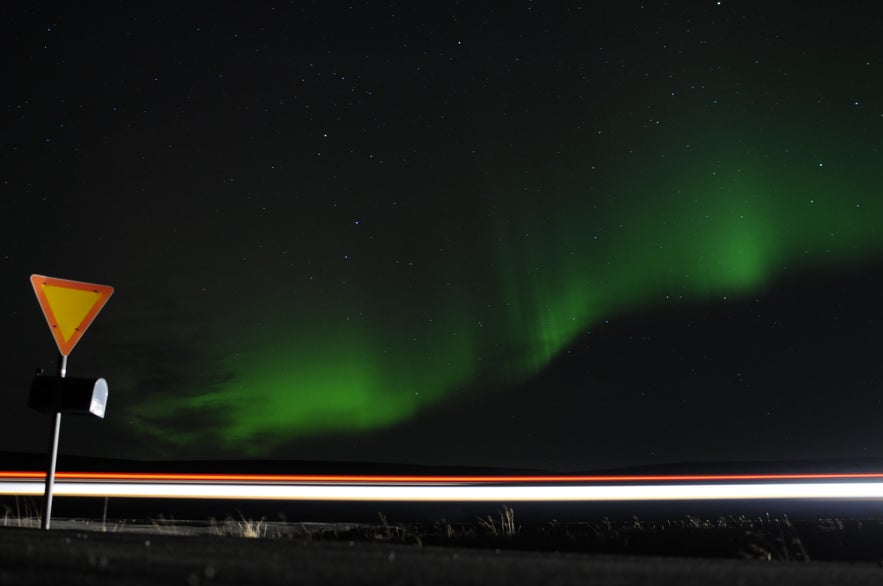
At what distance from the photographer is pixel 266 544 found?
587 cm

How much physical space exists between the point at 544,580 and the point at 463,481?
26.6m

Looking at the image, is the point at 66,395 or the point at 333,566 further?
the point at 66,395

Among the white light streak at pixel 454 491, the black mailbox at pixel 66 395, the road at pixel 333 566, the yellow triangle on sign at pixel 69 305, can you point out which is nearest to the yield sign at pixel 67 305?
the yellow triangle on sign at pixel 69 305

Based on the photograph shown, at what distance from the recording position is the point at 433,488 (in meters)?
25.9

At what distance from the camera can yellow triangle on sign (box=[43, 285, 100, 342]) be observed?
337 inches

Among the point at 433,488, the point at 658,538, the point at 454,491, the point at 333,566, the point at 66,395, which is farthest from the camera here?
the point at 433,488

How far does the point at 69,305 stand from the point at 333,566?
543 cm

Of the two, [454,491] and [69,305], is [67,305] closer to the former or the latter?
[69,305]

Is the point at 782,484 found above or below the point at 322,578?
below

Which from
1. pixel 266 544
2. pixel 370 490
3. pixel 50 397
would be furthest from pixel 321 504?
pixel 266 544

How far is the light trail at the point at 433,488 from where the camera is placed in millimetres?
22609

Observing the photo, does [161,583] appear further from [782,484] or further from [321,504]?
[321,504]

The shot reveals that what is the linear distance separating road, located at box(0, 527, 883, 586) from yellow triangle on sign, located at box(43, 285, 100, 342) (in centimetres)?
290

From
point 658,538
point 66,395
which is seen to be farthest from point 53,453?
point 658,538
